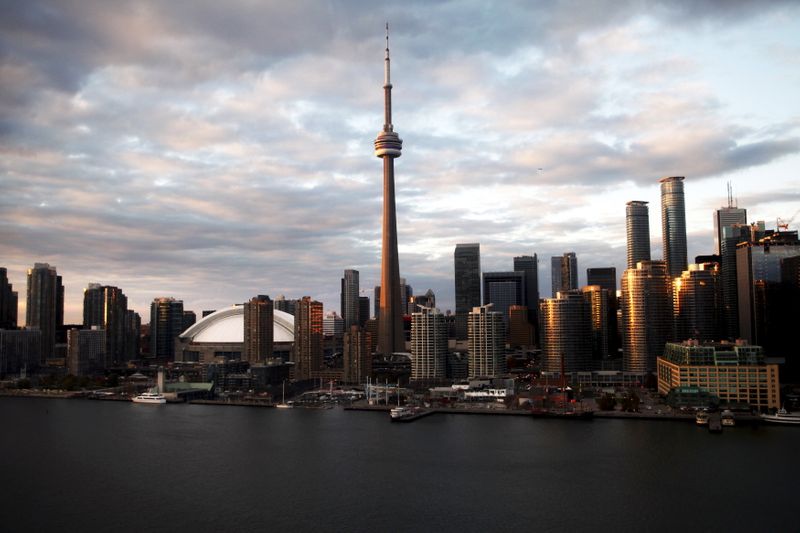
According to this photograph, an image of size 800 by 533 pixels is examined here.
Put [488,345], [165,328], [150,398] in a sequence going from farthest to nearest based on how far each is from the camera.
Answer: [165,328]
[488,345]
[150,398]

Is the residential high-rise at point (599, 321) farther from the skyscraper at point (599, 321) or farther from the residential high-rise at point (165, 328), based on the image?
the residential high-rise at point (165, 328)

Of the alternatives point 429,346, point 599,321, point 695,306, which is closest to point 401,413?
point 429,346

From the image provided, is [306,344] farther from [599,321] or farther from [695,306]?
[695,306]

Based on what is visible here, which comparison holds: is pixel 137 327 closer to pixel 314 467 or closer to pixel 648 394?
pixel 648 394

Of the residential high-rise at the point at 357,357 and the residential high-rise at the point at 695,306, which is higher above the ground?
the residential high-rise at the point at 695,306

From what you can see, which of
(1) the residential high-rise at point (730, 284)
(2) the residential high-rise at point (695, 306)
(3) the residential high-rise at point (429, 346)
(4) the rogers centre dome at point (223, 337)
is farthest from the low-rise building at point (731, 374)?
(4) the rogers centre dome at point (223, 337)

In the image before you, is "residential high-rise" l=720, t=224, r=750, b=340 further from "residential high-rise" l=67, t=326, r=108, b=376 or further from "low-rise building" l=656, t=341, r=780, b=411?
"residential high-rise" l=67, t=326, r=108, b=376

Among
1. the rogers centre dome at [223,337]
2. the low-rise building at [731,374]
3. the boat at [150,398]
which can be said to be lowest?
the boat at [150,398]
